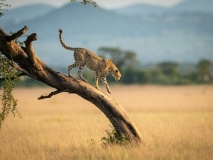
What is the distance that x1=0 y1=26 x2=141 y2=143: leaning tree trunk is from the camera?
472 inches

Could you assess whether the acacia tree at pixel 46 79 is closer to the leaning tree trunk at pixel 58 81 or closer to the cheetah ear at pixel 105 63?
the leaning tree trunk at pixel 58 81

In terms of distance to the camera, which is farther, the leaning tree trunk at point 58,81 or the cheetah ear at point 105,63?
the cheetah ear at point 105,63

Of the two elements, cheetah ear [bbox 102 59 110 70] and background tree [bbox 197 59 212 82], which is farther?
background tree [bbox 197 59 212 82]

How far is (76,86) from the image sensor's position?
41.7ft

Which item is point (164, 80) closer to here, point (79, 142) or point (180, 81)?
point (180, 81)

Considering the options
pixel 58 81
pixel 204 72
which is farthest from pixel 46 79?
pixel 204 72

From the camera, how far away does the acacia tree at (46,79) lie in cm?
1191

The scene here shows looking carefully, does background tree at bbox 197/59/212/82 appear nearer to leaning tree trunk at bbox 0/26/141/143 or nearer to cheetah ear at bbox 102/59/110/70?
cheetah ear at bbox 102/59/110/70

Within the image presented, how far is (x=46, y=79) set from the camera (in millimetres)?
12531

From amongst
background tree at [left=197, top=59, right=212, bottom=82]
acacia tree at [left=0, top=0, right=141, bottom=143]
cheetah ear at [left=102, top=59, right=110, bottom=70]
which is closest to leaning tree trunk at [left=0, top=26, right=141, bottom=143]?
acacia tree at [left=0, top=0, right=141, bottom=143]

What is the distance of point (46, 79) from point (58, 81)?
0.32 m

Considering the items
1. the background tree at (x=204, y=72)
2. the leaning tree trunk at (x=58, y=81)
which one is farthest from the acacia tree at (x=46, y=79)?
the background tree at (x=204, y=72)

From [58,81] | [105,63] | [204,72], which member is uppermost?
[105,63]

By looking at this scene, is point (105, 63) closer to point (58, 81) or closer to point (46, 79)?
point (58, 81)
